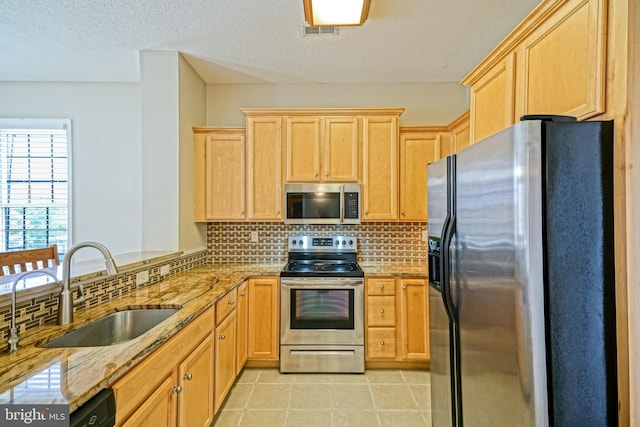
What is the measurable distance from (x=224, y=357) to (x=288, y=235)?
1.44 m

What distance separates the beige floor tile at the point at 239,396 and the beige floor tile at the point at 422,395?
1.31 meters

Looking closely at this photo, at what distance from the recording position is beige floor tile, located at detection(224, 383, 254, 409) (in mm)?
2299

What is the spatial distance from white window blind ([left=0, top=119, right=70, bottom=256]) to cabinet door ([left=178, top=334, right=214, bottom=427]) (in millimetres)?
2601

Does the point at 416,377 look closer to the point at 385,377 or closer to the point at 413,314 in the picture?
the point at 385,377

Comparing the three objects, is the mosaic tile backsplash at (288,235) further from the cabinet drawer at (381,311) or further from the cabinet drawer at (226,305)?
the cabinet drawer at (226,305)

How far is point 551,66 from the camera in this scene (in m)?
1.25

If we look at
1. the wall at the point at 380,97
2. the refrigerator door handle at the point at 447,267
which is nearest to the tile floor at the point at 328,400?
the refrigerator door handle at the point at 447,267

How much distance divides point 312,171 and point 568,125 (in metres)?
2.24

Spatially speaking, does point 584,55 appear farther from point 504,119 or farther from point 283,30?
point 283,30

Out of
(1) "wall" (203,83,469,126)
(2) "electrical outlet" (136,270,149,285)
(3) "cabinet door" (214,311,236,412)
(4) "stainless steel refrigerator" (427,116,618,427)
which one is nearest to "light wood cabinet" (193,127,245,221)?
(1) "wall" (203,83,469,126)

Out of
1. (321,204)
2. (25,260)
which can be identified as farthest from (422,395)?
(25,260)

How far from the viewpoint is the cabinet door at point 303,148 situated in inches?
119

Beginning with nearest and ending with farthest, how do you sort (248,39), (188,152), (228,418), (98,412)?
(98,412) → (228,418) → (248,39) → (188,152)

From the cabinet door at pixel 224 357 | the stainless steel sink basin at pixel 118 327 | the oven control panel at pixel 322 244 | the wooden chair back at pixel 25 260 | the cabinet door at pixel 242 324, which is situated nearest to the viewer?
the stainless steel sink basin at pixel 118 327
